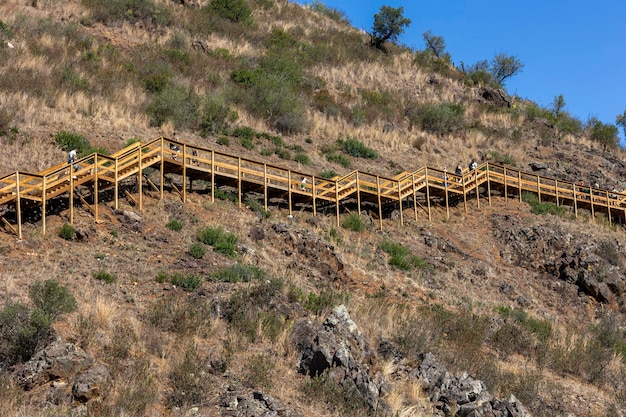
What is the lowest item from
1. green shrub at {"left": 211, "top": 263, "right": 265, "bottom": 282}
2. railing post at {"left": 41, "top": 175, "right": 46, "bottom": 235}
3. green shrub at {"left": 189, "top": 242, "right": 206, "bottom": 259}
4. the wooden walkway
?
green shrub at {"left": 211, "top": 263, "right": 265, "bottom": 282}

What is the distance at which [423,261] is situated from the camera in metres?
26.7

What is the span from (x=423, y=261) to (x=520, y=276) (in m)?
4.09

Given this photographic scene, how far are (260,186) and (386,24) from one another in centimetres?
3741

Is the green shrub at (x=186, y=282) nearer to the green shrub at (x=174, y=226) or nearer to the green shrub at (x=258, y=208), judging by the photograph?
the green shrub at (x=174, y=226)

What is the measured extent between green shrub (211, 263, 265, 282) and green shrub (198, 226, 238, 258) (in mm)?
1466

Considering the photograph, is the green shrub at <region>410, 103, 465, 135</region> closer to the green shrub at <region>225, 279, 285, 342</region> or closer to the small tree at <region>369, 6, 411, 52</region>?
the small tree at <region>369, 6, 411, 52</region>

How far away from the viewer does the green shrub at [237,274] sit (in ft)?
64.4

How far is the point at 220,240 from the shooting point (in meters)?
22.7

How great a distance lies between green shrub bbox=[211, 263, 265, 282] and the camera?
64.4 feet

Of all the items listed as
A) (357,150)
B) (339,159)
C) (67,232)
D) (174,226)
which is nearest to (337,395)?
(67,232)

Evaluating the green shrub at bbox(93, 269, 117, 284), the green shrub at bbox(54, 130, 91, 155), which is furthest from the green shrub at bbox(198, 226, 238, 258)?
the green shrub at bbox(54, 130, 91, 155)

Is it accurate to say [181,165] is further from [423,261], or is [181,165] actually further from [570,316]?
[570,316]

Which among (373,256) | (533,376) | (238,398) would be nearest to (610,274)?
(373,256)

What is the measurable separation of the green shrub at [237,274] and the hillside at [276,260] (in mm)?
58
